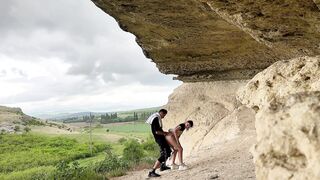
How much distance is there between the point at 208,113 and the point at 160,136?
5730 mm

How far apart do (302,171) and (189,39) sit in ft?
28.5

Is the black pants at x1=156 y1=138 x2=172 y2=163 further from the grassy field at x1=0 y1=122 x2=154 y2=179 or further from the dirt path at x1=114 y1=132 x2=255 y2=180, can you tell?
the grassy field at x1=0 y1=122 x2=154 y2=179

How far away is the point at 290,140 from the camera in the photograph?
91.6 inches

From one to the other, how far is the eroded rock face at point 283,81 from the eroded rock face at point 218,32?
2.99 ft

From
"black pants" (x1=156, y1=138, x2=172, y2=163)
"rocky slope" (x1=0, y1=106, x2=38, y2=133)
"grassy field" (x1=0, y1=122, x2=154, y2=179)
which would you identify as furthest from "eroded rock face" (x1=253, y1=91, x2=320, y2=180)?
"rocky slope" (x1=0, y1=106, x2=38, y2=133)

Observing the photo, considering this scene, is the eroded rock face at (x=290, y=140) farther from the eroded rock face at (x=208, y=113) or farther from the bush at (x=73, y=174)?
the bush at (x=73, y=174)

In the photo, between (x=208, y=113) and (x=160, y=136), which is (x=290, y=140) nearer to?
(x=160, y=136)

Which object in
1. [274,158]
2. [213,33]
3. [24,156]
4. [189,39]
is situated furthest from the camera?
[24,156]

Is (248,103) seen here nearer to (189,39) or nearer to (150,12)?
(150,12)

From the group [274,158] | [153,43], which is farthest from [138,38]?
[274,158]

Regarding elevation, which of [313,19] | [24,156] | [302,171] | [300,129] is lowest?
[24,156]

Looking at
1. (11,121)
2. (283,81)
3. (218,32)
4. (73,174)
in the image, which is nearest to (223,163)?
(218,32)

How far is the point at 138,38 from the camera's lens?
37.4 ft

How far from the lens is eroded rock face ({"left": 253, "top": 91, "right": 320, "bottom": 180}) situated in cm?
221
